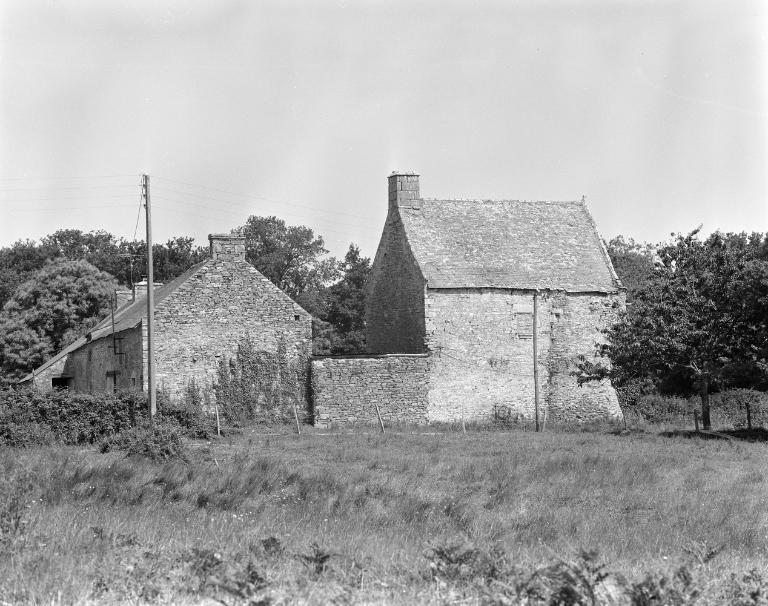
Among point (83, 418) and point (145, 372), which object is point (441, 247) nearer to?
point (145, 372)

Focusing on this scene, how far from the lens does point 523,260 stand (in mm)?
42219

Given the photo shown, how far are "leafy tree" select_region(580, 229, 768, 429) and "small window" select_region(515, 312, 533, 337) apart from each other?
233 inches

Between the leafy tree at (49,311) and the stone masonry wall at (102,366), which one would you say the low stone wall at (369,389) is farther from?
the leafy tree at (49,311)

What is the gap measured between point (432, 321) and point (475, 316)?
1.69 m

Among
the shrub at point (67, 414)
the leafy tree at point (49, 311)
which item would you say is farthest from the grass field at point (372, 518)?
the leafy tree at point (49, 311)

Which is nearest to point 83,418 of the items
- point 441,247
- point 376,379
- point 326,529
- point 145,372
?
point 145,372

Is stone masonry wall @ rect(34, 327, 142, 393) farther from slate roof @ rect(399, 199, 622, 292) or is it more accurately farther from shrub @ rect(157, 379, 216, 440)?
slate roof @ rect(399, 199, 622, 292)

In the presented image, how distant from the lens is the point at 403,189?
4303 centimetres

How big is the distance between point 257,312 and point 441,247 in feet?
25.3

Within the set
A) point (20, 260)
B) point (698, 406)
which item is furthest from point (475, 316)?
point (20, 260)

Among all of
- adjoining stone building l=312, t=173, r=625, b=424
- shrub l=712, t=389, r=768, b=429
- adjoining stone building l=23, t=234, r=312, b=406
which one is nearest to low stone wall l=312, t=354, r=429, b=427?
adjoining stone building l=312, t=173, r=625, b=424

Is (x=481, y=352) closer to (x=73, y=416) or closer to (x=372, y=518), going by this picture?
(x=73, y=416)

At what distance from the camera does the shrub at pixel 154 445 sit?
2541 cm

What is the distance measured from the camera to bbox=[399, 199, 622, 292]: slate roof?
135 ft
